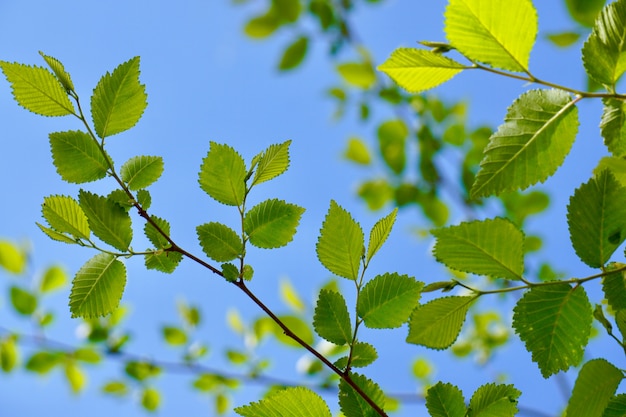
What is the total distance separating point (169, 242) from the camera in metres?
0.54

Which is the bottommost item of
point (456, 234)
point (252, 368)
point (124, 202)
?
point (456, 234)

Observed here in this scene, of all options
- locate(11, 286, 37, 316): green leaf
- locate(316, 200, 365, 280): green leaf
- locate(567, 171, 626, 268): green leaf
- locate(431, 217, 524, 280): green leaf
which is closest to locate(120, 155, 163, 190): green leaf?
locate(316, 200, 365, 280): green leaf

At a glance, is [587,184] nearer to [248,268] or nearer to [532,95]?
[532,95]

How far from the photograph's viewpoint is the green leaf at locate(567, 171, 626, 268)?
45 centimetres

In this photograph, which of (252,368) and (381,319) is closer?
(381,319)

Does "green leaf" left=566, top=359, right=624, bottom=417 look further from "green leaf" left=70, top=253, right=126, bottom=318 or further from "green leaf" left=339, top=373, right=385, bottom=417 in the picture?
"green leaf" left=70, top=253, right=126, bottom=318

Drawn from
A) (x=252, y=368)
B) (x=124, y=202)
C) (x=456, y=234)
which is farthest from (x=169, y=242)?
(x=252, y=368)

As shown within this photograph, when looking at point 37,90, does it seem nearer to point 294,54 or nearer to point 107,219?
point 107,219

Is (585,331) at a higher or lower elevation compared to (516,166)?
lower

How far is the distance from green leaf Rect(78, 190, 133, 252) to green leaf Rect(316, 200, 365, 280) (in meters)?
0.20

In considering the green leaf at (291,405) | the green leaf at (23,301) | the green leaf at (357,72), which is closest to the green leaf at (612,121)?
the green leaf at (291,405)

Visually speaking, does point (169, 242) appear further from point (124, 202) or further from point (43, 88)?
point (43, 88)

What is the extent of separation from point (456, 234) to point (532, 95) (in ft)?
0.52

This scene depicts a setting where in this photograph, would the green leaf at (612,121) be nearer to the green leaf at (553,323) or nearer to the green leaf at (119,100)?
the green leaf at (553,323)
